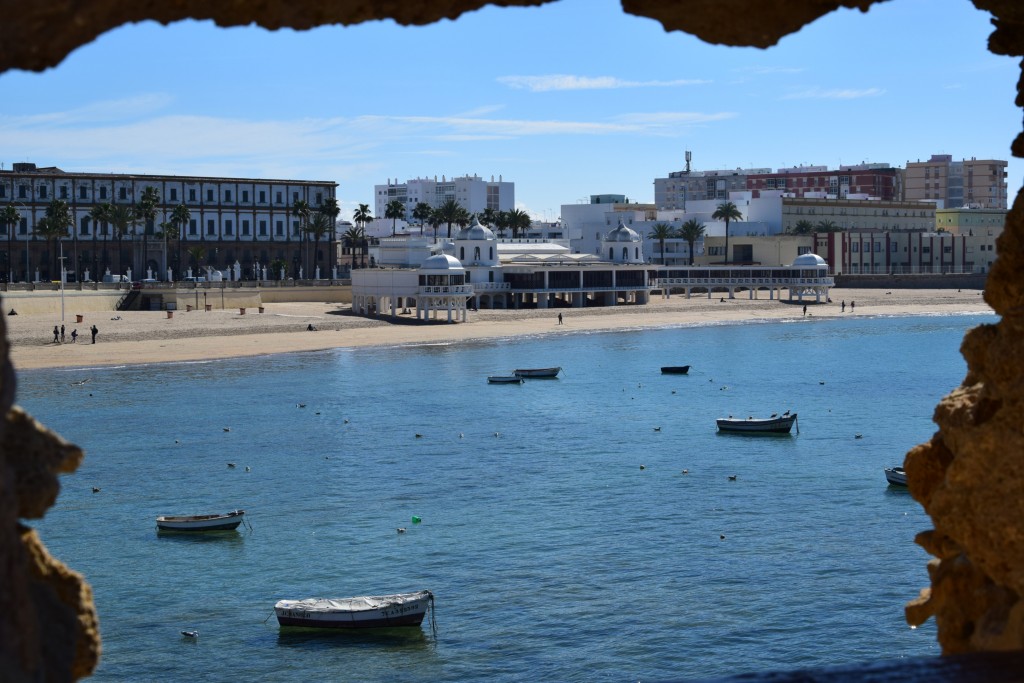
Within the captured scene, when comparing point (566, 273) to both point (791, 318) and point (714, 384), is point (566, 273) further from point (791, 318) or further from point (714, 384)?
point (714, 384)

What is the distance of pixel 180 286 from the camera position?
104062mm

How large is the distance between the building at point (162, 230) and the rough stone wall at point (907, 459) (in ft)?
351

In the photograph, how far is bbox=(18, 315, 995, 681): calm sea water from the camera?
77.9 ft

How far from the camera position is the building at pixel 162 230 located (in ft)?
365

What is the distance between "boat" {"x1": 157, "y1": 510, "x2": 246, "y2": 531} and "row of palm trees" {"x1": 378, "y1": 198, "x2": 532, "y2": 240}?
102727 millimetres

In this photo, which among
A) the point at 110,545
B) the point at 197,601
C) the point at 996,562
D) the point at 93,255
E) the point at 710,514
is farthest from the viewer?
the point at 93,255

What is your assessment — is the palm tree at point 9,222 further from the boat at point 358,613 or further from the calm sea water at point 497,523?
the boat at point 358,613

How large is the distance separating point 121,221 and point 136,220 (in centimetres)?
478

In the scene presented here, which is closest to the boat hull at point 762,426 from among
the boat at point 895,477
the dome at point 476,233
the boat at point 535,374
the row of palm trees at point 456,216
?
the boat at point 895,477

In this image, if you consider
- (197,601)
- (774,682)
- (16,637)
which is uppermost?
(16,637)

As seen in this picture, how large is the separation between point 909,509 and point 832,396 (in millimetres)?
27752

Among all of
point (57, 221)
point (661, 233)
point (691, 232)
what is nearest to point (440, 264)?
point (57, 221)

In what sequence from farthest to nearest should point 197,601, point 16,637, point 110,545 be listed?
point 110,545, point 197,601, point 16,637

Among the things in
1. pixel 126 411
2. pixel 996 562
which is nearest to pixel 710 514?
pixel 996 562
